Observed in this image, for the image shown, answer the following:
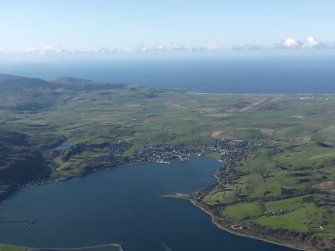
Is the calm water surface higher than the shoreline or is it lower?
lower

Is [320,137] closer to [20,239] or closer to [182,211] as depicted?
[182,211]

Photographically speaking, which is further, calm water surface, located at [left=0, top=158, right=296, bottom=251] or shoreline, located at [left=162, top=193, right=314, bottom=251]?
calm water surface, located at [left=0, top=158, right=296, bottom=251]

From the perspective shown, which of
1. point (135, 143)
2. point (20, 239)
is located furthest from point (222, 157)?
point (20, 239)

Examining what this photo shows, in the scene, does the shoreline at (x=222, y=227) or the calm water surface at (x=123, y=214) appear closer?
the shoreline at (x=222, y=227)

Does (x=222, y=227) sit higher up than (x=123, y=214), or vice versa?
(x=222, y=227)

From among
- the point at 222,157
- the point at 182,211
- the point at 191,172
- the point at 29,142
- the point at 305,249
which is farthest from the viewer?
the point at 29,142

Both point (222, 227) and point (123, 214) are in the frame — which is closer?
point (222, 227)

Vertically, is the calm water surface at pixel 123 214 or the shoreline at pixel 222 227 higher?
the shoreline at pixel 222 227

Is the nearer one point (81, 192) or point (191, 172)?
point (81, 192)
